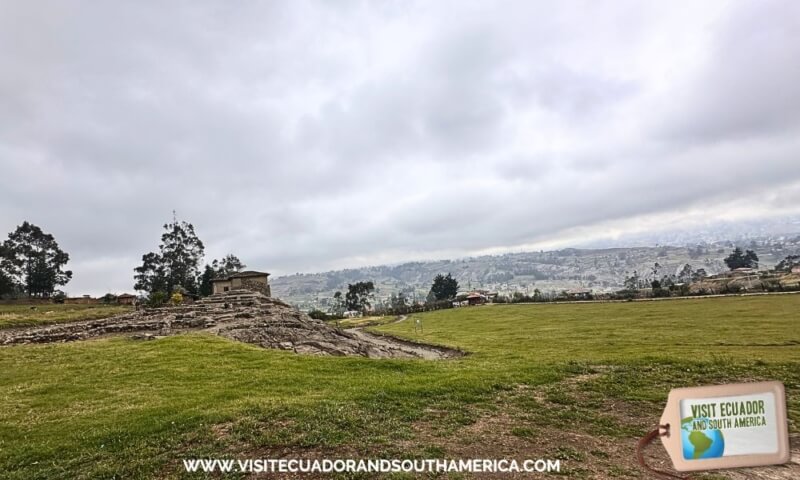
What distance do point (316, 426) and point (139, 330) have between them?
2156cm

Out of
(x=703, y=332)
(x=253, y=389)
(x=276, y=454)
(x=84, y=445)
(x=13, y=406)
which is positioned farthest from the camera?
(x=703, y=332)

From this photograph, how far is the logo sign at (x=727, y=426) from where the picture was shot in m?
3.23

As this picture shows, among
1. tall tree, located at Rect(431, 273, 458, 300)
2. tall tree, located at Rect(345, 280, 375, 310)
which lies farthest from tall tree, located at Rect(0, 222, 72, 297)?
tall tree, located at Rect(431, 273, 458, 300)

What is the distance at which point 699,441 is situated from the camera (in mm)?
3418

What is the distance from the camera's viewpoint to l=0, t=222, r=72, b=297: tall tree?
64.6 metres

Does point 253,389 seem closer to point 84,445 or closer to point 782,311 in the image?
point 84,445

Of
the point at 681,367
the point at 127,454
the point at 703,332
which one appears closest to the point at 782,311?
the point at 703,332

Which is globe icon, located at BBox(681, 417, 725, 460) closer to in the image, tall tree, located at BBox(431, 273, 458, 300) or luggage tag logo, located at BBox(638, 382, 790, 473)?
luggage tag logo, located at BBox(638, 382, 790, 473)

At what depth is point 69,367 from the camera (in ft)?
46.5

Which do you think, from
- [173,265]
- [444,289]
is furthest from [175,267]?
[444,289]

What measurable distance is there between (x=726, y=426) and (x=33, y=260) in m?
87.8

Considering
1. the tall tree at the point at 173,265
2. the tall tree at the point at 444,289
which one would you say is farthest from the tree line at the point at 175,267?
the tall tree at the point at 444,289

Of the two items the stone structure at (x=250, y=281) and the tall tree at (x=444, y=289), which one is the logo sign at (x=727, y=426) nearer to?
the stone structure at (x=250, y=281)

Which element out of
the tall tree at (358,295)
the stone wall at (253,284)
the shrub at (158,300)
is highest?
the stone wall at (253,284)
